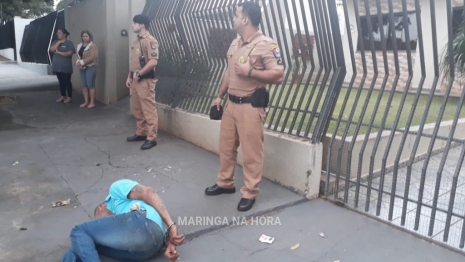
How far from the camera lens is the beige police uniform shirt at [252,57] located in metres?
3.58

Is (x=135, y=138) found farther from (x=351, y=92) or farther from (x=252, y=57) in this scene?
(x=351, y=92)

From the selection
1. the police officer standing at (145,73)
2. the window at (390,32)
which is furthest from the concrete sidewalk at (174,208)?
A: the window at (390,32)

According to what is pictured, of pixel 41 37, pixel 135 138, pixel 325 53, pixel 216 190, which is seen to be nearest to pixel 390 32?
pixel 325 53

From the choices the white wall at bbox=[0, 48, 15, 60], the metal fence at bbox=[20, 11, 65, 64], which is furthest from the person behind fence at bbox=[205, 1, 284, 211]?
the white wall at bbox=[0, 48, 15, 60]

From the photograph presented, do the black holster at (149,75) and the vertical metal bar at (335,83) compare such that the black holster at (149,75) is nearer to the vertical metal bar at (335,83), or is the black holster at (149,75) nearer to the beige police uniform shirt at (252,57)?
the beige police uniform shirt at (252,57)

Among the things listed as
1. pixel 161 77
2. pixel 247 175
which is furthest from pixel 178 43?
pixel 247 175

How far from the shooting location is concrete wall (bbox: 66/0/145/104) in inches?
322

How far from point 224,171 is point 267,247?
1059mm

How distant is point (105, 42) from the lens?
328 inches

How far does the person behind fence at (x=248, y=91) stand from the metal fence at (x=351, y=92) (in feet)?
2.36

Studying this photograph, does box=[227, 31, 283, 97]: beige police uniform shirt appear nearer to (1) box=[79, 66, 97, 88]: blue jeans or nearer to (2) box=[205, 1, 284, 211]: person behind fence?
(2) box=[205, 1, 284, 211]: person behind fence

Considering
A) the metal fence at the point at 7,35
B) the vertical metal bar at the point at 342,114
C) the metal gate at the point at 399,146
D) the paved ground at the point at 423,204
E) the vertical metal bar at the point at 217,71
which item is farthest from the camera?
the metal fence at the point at 7,35

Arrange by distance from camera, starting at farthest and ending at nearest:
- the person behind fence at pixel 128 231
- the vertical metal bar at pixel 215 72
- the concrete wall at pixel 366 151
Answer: the vertical metal bar at pixel 215 72 < the concrete wall at pixel 366 151 < the person behind fence at pixel 128 231

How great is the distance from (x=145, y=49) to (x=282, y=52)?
6.61 ft
